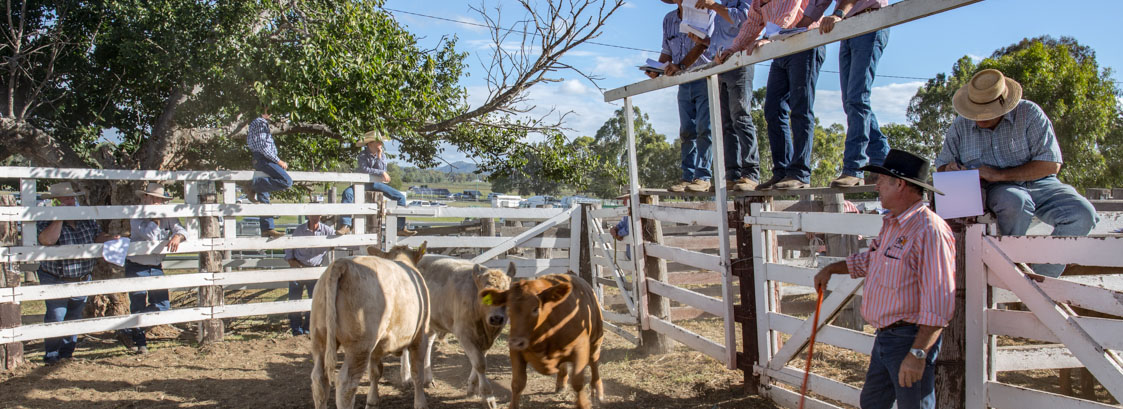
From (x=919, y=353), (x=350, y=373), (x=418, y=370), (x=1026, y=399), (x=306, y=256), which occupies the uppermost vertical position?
(x=306, y=256)

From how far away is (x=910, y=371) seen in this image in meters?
3.25

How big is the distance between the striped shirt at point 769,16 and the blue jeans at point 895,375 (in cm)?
267

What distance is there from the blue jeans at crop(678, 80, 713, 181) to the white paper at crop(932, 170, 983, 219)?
10.1ft

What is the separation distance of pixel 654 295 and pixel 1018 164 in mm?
4144

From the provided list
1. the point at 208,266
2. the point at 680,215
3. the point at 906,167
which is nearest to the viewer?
the point at 906,167

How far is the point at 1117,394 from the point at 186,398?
707cm

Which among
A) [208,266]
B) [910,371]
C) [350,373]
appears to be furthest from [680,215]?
[208,266]

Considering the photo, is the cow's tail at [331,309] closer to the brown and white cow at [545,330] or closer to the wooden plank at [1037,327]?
the brown and white cow at [545,330]

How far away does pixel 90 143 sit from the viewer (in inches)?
414

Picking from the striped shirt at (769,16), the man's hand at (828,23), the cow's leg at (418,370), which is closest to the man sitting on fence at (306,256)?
the cow's leg at (418,370)

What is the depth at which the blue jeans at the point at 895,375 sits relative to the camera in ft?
11.1

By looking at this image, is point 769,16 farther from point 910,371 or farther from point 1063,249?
point 910,371

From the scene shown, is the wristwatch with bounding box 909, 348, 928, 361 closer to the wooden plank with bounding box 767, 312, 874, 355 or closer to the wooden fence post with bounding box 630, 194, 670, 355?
the wooden plank with bounding box 767, 312, 874, 355

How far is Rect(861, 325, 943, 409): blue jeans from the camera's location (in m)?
3.39
